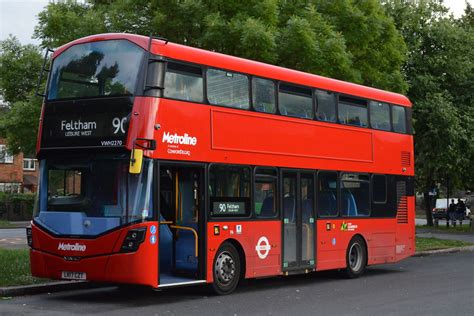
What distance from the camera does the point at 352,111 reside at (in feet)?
59.3

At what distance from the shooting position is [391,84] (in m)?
25.5

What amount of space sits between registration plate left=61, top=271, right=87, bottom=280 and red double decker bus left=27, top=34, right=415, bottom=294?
2 cm

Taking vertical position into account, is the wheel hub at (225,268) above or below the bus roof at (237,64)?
below

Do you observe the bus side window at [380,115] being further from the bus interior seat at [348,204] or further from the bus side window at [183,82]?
the bus side window at [183,82]

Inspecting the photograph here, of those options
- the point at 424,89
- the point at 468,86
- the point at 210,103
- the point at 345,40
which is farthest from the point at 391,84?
the point at 210,103

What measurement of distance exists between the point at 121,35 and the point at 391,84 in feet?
46.5

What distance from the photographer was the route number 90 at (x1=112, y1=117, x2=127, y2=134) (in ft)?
41.3

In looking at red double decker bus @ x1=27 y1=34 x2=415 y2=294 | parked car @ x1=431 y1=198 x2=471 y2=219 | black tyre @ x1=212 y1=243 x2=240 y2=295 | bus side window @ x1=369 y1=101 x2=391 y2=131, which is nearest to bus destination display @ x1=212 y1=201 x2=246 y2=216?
red double decker bus @ x1=27 y1=34 x2=415 y2=294

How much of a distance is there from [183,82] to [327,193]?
5.14 meters

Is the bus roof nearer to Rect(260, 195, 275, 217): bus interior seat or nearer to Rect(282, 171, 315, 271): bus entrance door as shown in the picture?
Rect(282, 171, 315, 271): bus entrance door

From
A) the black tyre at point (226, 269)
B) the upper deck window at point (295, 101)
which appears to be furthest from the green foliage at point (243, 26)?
the black tyre at point (226, 269)

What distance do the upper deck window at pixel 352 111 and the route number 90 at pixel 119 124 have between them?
643cm

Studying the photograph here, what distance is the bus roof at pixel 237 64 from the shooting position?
1305 centimetres

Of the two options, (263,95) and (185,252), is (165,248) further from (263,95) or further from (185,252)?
(263,95)
